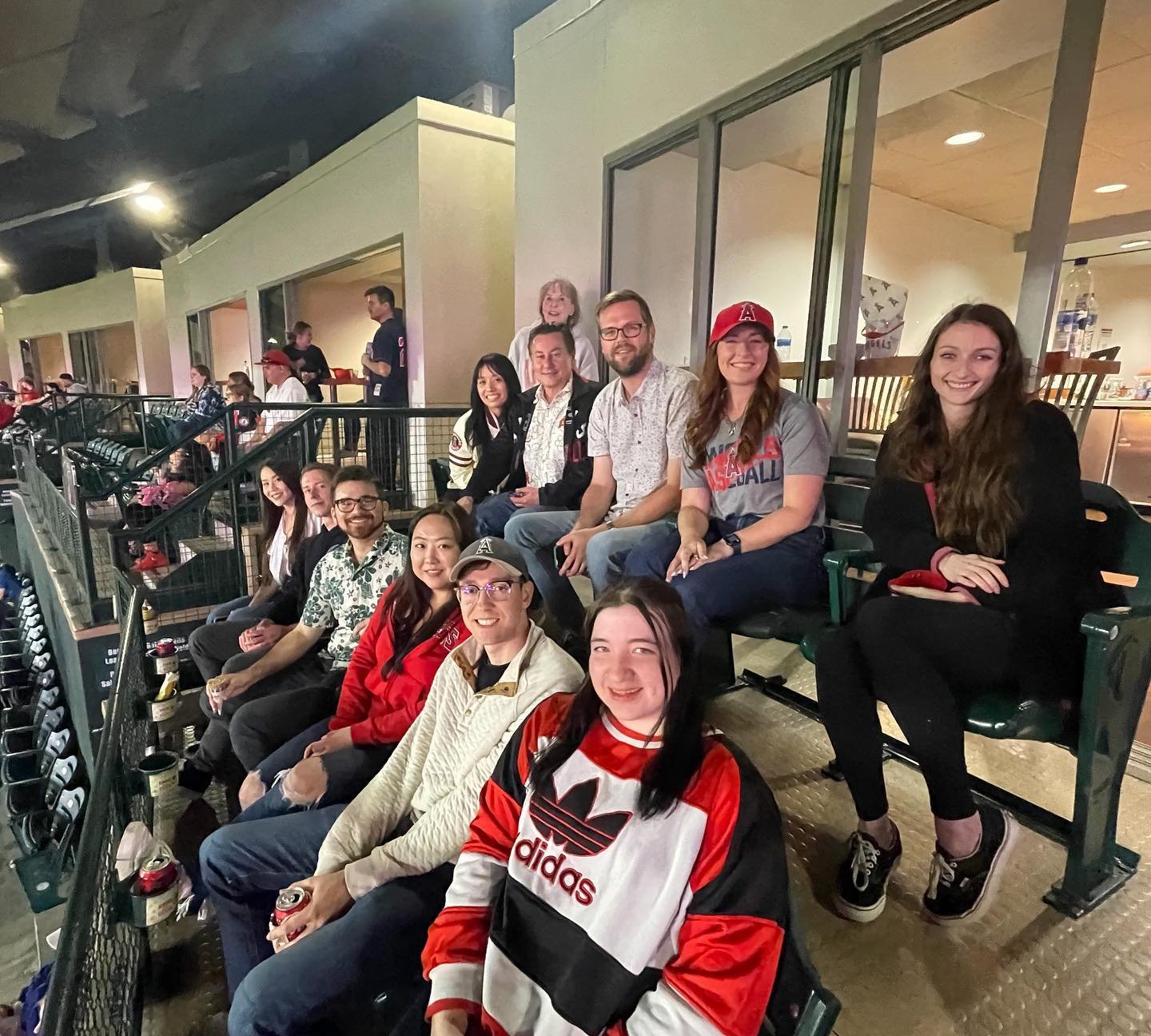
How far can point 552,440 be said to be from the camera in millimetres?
2744

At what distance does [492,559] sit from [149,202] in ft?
40.4

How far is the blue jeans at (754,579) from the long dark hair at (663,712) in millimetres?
606

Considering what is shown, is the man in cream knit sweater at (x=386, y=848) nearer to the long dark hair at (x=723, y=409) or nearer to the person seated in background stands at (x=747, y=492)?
the person seated in background stands at (x=747, y=492)

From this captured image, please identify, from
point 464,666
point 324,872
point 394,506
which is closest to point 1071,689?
point 464,666

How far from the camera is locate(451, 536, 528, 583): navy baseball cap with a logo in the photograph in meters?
1.47

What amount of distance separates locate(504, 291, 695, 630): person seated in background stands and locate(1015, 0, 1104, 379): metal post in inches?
42.8

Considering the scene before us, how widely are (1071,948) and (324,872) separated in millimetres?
1519

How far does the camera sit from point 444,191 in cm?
544

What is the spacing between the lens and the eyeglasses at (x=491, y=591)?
1.45 meters

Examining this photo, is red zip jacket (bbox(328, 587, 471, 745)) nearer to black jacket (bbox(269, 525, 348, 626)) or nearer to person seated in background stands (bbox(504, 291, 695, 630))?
person seated in background stands (bbox(504, 291, 695, 630))

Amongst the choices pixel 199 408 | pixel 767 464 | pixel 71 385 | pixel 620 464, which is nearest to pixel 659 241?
pixel 620 464

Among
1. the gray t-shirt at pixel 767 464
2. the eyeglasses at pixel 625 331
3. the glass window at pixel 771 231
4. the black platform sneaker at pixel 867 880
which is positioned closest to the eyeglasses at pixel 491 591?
the gray t-shirt at pixel 767 464

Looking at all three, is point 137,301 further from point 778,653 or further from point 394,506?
point 778,653

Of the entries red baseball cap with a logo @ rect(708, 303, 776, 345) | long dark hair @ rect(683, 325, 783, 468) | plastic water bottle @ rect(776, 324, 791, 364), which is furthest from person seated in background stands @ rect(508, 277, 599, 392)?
red baseball cap with a logo @ rect(708, 303, 776, 345)
